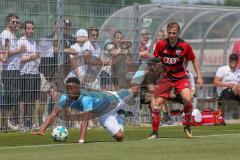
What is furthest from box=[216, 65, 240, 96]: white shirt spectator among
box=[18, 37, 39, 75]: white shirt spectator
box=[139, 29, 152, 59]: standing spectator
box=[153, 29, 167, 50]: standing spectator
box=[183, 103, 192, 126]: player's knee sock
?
box=[183, 103, 192, 126]: player's knee sock

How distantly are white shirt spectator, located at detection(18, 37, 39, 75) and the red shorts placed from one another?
440 cm

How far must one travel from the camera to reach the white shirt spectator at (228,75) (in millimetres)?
25372

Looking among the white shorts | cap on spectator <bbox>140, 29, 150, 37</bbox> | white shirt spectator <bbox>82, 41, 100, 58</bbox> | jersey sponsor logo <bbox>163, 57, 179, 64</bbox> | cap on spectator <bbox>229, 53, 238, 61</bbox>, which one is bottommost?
the white shorts

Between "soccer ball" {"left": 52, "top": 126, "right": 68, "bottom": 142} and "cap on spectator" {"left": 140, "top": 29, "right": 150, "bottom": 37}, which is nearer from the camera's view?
"soccer ball" {"left": 52, "top": 126, "right": 68, "bottom": 142}

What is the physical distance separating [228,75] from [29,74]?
691 centimetres

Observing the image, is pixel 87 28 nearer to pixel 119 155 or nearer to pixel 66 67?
pixel 66 67

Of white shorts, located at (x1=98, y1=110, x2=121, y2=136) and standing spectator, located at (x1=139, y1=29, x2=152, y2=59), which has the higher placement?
standing spectator, located at (x1=139, y1=29, x2=152, y2=59)

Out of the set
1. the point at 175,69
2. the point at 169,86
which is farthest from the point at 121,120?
the point at 175,69

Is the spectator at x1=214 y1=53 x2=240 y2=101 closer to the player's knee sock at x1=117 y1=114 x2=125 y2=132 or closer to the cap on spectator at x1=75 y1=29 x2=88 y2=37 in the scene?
the cap on spectator at x1=75 y1=29 x2=88 y2=37

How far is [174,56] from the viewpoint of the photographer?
57.4ft

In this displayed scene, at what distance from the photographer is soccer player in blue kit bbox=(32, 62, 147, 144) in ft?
52.0

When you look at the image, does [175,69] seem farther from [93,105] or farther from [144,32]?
[144,32]

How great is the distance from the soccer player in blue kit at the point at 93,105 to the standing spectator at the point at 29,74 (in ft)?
13.5

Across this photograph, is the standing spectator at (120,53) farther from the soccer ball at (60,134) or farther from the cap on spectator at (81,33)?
the soccer ball at (60,134)
